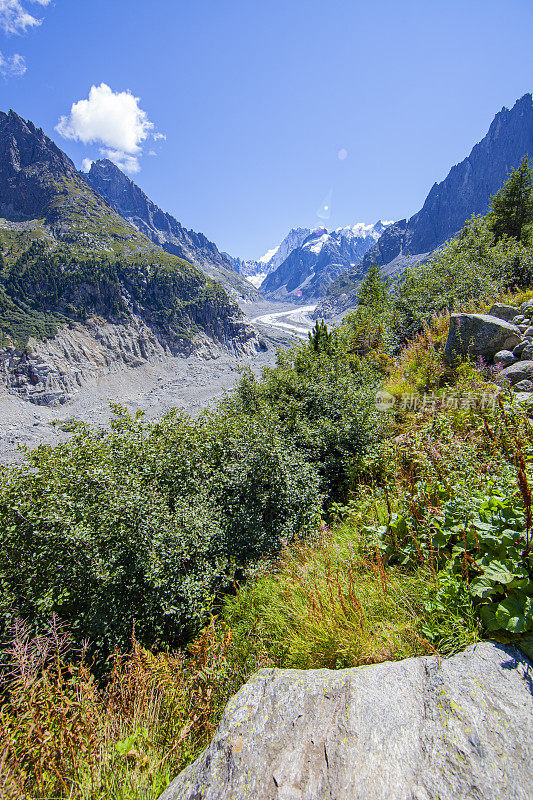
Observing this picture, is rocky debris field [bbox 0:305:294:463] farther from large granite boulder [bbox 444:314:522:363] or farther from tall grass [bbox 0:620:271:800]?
tall grass [bbox 0:620:271:800]

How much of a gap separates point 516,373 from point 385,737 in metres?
8.51

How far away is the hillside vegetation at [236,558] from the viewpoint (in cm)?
326

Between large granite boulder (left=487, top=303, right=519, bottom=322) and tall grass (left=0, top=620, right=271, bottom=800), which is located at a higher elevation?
large granite boulder (left=487, top=303, right=519, bottom=322)

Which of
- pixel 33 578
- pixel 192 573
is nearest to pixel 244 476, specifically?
pixel 192 573

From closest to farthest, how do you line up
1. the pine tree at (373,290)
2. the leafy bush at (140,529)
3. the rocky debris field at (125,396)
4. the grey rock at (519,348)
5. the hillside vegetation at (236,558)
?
the hillside vegetation at (236,558) → the leafy bush at (140,529) → the grey rock at (519,348) → the pine tree at (373,290) → the rocky debris field at (125,396)

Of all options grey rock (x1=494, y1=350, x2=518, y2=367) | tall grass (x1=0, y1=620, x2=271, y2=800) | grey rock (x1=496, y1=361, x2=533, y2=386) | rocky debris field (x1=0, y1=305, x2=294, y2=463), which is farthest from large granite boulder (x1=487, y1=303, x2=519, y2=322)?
rocky debris field (x1=0, y1=305, x2=294, y2=463)

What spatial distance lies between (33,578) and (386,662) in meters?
7.15

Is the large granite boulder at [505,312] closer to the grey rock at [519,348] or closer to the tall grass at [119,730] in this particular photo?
the grey rock at [519,348]

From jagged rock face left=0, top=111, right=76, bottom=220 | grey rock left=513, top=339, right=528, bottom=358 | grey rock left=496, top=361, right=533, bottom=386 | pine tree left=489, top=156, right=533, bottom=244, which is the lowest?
grey rock left=496, top=361, right=533, bottom=386

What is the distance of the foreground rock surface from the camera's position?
2.09m

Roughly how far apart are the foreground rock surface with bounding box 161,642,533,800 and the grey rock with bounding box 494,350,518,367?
341 inches

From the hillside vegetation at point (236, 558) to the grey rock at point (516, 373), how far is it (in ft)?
1.83

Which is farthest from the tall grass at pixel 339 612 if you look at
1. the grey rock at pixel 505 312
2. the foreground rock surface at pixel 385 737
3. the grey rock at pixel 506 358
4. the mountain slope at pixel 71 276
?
the mountain slope at pixel 71 276

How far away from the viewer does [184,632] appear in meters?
6.55
